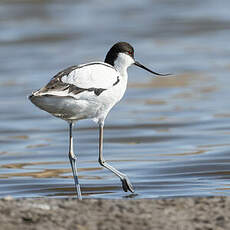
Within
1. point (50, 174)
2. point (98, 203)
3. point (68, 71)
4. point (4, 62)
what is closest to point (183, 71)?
point (4, 62)

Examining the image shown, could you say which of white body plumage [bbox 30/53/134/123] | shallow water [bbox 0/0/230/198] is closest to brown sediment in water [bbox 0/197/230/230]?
white body plumage [bbox 30/53/134/123]

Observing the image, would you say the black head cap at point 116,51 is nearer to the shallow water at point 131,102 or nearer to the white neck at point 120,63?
the white neck at point 120,63

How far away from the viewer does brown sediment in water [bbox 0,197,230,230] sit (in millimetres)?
5668

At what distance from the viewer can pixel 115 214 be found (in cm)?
591

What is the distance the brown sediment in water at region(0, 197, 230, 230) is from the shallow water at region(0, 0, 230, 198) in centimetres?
234

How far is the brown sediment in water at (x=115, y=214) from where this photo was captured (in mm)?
5668

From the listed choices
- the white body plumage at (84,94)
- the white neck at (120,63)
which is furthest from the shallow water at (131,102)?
the white neck at (120,63)

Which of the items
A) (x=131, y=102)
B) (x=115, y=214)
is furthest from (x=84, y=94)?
(x=131, y=102)

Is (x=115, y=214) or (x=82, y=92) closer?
(x=115, y=214)

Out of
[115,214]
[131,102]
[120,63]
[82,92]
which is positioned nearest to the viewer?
[115,214]

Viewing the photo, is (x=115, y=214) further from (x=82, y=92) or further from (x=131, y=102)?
(x=131, y=102)

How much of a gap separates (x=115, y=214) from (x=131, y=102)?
9.36 metres

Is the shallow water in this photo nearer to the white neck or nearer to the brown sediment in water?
the white neck

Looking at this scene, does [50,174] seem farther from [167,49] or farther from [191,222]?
[167,49]
